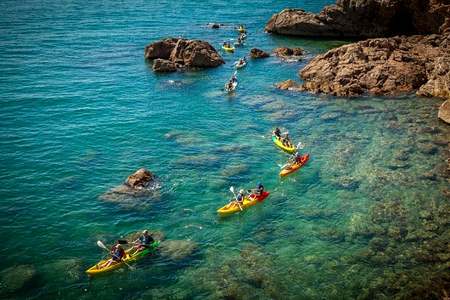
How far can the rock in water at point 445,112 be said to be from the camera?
1508 inches

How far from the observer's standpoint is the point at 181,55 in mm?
60344

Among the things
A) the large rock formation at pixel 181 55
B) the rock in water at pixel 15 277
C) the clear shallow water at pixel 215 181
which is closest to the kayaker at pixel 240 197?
the clear shallow water at pixel 215 181

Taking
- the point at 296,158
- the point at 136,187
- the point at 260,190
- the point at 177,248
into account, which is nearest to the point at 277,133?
the point at 296,158

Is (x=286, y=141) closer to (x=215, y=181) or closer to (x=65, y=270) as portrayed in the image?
(x=215, y=181)

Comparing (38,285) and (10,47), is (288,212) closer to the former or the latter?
(38,285)

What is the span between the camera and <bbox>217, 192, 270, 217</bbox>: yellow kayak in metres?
28.0

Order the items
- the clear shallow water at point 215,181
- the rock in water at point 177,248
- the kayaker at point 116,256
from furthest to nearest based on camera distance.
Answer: the rock in water at point 177,248, the kayaker at point 116,256, the clear shallow water at point 215,181

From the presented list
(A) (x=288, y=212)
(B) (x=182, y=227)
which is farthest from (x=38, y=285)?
(A) (x=288, y=212)

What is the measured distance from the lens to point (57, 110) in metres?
45.3

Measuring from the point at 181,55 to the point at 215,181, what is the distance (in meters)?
33.1

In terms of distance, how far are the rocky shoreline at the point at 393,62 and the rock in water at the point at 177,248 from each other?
1080 inches

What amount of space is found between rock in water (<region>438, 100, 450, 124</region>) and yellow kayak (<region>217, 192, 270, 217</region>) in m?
20.2

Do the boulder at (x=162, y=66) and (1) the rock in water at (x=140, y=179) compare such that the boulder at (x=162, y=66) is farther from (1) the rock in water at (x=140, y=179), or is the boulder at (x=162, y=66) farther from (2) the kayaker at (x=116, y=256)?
(2) the kayaker at (x=116, y=256)

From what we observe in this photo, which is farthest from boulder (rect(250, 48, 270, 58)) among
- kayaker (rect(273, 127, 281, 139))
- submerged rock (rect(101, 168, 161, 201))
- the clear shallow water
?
submerged rock (rect(101, 168, 161, 201))
